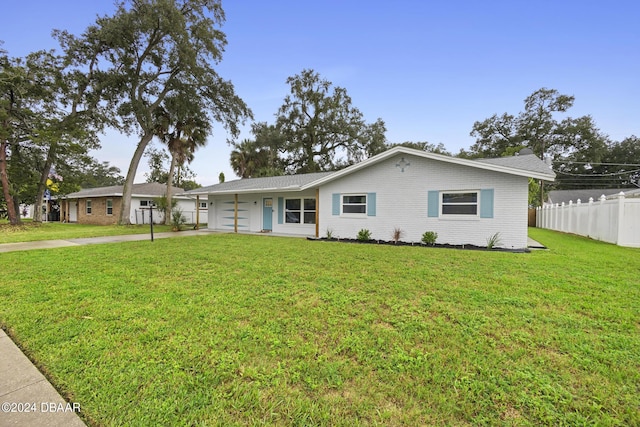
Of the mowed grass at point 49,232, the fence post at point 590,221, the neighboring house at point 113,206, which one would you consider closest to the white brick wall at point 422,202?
the fence post at point 590,221

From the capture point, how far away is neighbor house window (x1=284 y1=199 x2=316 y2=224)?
14.0 metres

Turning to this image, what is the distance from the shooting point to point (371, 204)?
38.7ft

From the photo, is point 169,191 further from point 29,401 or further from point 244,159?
point 29,401

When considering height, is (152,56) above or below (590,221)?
above

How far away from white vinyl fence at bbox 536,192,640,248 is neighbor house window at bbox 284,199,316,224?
11436mm

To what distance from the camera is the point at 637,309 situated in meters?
3.88

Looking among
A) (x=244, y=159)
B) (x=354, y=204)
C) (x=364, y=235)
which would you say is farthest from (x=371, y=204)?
(x=244, y=159)

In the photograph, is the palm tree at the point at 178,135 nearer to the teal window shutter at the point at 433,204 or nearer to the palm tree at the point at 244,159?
the palm tree at the point at 244,159

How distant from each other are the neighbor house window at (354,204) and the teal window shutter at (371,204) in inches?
7.8

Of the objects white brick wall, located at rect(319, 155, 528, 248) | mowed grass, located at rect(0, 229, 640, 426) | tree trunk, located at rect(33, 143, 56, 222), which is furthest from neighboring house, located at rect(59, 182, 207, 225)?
mowed grass, located at rect(0, 229, 640, 426)

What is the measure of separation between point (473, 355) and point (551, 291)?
121 inches

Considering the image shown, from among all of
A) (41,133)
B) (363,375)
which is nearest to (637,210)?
(363,375)

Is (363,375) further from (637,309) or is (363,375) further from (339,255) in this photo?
(339,255)

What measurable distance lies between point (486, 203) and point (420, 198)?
2.22m
